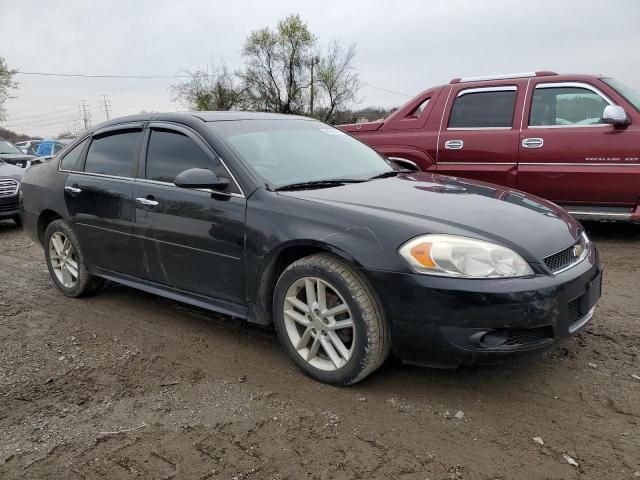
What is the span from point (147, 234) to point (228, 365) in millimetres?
1115

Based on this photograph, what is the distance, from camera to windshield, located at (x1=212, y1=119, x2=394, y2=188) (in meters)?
3.58

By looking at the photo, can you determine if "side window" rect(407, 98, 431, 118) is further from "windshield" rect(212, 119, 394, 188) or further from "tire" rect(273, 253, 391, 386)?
"tire" rect(273, 253, 391, 386)

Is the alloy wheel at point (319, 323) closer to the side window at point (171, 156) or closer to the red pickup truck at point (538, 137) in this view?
the side window at point (171, 156)

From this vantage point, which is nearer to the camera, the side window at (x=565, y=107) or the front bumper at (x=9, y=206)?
the side window at (x=565, y=107)

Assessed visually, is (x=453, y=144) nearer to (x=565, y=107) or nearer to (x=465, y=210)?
(x=565, y=107)

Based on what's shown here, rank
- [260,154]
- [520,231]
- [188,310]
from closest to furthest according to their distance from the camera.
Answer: [520,231]
[260,154]
[188,310]

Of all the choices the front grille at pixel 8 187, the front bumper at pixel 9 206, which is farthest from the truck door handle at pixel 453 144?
the front grille at pixel 8 187

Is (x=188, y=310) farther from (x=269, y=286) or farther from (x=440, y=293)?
(x=440, y=293)

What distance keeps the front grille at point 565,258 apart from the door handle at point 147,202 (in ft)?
8.10

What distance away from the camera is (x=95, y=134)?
4.62 meters

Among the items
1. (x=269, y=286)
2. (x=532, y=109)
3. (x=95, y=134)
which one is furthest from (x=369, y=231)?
(x=532, y=109)

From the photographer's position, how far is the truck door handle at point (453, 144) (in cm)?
662

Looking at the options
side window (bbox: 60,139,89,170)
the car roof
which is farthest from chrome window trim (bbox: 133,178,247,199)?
side window (bbox: 60,139,89,170)

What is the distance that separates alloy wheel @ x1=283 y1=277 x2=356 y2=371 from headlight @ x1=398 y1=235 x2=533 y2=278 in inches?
18.5
